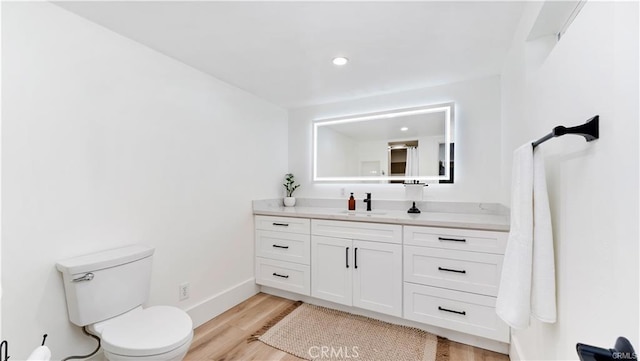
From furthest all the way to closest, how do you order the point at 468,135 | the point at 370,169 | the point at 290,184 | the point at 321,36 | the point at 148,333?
the point at 290,184 → the point at 370,169 → the point at 468,135 → the point at 321,36 → the point at 148,333

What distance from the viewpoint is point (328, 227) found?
2.45 m

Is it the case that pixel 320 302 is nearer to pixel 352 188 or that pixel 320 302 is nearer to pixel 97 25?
pixel 352 188

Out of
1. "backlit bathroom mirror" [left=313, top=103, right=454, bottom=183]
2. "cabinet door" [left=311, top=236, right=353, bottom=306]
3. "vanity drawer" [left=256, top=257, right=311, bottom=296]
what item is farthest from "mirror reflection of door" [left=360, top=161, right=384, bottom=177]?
"vanity drawer" [left=256, top=257, right=311, bottom=296]

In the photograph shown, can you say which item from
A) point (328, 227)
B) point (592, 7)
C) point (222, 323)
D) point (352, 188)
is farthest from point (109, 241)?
point (592, 7)

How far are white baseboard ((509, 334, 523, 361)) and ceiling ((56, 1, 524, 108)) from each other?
1.90 meters

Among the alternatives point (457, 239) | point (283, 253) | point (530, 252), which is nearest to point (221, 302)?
Answer: point (283, 253)

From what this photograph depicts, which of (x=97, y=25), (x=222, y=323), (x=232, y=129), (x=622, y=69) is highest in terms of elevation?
(x=97, y=25)

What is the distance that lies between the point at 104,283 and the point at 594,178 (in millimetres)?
2142

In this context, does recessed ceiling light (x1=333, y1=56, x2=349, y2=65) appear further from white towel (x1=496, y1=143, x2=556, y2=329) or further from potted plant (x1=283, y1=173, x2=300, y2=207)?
potted plant (x1=283, y1=173, x2=300, y2=207)

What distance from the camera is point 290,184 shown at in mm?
3346

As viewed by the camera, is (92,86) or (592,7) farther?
(92,86)

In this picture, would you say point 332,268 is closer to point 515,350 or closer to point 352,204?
point 352,204

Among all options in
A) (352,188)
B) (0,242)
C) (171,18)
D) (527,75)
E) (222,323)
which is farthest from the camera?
(352,188)

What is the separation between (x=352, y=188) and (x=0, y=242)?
8.42ft
